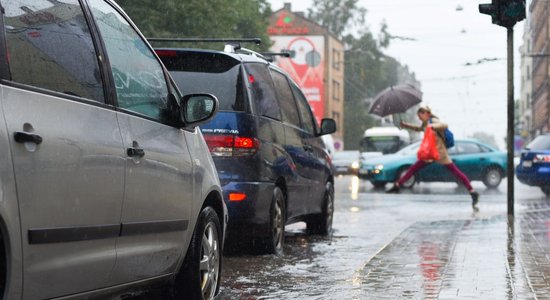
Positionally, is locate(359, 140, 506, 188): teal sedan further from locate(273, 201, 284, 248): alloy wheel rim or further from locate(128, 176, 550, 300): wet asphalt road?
locate(273, 201, 284, 248): alloy wheel rim

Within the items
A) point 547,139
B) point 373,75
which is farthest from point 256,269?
point 373,75

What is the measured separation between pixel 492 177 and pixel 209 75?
67.0 feet

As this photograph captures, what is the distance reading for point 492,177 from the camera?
27.8 m

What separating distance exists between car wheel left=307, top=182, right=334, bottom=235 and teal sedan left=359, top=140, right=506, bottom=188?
50.0 ft

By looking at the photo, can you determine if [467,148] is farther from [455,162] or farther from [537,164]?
[537,164]

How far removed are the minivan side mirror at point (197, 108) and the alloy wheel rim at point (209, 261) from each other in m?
0.71

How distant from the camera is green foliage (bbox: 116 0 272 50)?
1065 inches

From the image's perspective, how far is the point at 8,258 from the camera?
355 cm

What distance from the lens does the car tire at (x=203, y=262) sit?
18.8 ft

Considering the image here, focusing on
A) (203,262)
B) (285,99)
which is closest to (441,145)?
(285,99)

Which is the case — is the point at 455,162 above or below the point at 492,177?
above

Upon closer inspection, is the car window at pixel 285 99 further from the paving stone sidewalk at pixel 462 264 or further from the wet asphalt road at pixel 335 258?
the paving stone sidewalk at pixel 462 264

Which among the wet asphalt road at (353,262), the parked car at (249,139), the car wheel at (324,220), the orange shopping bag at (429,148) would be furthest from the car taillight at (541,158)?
the parked car at (249,139)

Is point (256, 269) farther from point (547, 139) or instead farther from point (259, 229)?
point (547, 139)
